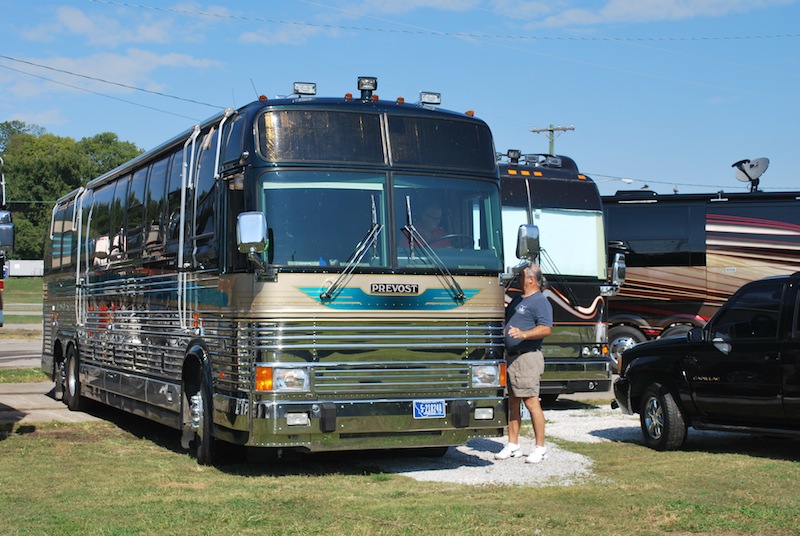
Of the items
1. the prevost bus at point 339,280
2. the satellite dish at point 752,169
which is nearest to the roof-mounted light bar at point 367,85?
the prevost bus at point 339,280

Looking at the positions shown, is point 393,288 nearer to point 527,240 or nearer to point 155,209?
point 527,240

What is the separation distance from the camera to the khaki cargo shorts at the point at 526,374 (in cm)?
1136

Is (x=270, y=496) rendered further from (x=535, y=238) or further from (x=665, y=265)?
(x=665, y=265)

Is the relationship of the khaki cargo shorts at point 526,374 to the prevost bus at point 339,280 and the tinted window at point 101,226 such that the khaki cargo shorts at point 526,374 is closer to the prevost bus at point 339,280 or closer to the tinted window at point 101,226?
the prevost bus at point 339,280

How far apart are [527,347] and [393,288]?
79.7 inches

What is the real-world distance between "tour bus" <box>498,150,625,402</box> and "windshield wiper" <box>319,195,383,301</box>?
640 centimetres

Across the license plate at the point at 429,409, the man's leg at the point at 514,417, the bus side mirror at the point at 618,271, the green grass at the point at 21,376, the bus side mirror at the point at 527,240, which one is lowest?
the green grass at the point at 21,376

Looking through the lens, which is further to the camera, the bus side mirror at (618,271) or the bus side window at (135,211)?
the bus side mirror at (618,271)

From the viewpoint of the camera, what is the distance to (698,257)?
76.5 feet

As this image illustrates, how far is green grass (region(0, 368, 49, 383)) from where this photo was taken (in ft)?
70.6

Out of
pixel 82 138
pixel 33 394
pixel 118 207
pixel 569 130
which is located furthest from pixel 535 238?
pixel 82 138

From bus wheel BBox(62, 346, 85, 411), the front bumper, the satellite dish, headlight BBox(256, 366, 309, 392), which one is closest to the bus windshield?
headlight BBox(256, 366, 309, 392)

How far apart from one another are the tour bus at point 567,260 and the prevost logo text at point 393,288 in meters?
6.12

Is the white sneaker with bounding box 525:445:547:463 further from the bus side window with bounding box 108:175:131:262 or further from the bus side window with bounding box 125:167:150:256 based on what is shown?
the bus side window with bounding box 108:175:131:262
